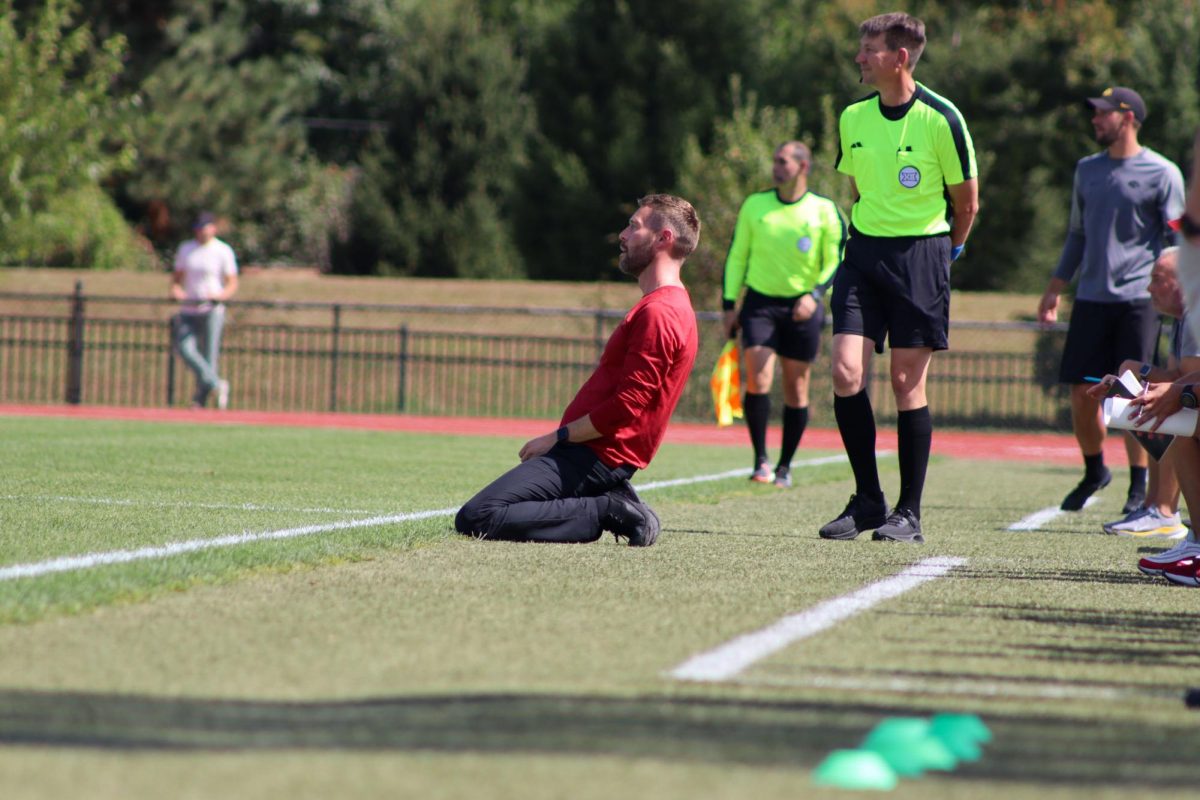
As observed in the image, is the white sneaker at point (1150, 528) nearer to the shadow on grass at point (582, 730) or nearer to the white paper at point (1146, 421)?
the white paper at point (1146, 421)

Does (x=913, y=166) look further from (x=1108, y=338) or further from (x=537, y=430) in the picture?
(x=537, y=430)

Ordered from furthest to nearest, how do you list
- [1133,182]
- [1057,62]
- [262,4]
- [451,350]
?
[262,4] → [1057,62] → [451,350] → [1133,182]

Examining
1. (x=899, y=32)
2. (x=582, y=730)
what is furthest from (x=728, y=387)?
(x=582, y=730)

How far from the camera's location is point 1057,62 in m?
31.8

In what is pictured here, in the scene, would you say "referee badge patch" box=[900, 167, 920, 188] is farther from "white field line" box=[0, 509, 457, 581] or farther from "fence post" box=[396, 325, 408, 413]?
"fence post" box=[396, 325, 408, 413]

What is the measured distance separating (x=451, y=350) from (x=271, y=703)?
72.1 feet

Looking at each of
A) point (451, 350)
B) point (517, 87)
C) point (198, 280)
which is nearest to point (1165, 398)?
point (198, 280)

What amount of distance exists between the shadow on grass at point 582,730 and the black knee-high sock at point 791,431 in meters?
6.66

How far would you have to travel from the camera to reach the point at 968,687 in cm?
344

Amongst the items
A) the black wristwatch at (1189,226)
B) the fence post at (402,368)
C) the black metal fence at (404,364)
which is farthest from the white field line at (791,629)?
the fence post at (402,368)

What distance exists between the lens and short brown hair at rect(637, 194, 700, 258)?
6254mm

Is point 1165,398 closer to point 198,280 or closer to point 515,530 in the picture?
point 515,530

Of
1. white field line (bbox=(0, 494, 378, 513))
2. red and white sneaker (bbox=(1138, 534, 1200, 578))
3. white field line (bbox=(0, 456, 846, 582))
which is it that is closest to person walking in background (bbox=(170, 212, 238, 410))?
white field line (bbox=(0, 494, 378, 513))

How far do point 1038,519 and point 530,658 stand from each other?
16.4ft
